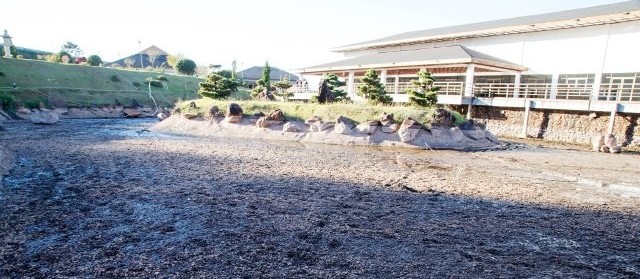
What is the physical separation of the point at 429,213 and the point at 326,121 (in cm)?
1083

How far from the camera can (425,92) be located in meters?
17.4

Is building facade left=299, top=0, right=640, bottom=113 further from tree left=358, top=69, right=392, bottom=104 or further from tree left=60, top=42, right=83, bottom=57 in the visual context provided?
tree left=60, top=42, right=83, bottom=57

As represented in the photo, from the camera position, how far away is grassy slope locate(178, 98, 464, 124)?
50.7 ft

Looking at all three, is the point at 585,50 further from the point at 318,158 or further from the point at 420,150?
the point at 318,158

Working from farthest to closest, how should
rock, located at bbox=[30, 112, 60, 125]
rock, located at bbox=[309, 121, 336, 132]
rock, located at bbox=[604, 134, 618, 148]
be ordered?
rock, located at bbox=[30, 112, 60, 125] < rock, located at bbox=[309, 121, 336, 132] < rock, located at bbox=[604, 134, 618, 148]

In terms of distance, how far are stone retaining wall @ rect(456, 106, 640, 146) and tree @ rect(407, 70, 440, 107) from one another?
6.68 meters

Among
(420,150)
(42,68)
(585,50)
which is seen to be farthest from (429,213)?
(42,68)

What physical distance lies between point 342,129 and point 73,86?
2923 centimetres

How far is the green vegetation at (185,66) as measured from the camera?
5215 centimetres

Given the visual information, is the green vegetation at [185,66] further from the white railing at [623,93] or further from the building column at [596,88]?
the white railing at [623,93]

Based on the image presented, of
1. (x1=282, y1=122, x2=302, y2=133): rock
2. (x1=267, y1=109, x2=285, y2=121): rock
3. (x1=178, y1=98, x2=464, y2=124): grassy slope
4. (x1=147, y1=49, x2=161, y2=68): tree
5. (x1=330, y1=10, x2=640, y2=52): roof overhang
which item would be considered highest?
(x1=147, y1=49, x2=161, y2=68): tree

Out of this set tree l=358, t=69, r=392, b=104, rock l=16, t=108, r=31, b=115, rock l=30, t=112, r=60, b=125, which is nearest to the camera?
tree l=358, t=69, r=392, b=104

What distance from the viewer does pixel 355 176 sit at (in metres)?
8.78

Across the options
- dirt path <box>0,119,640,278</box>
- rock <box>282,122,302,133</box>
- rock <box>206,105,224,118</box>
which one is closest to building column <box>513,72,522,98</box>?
dirt path <box>0,119,640,278</box>
